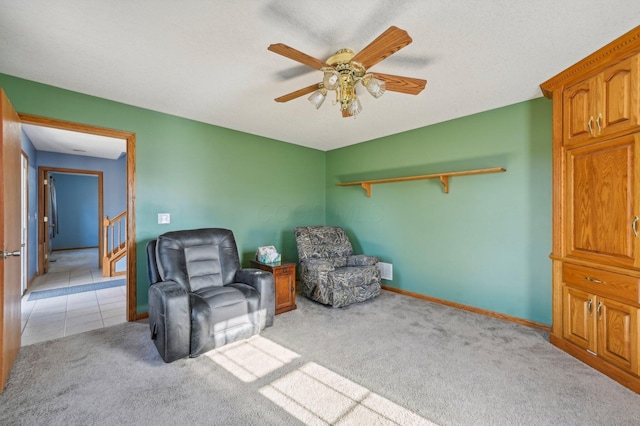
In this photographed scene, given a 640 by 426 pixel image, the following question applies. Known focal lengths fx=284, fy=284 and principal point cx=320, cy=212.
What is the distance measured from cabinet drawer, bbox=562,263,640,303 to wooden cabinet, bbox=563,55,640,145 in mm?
1036

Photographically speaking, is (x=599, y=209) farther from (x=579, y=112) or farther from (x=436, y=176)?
(x=436, y=176)

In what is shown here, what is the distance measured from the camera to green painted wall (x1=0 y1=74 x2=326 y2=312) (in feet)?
9.37

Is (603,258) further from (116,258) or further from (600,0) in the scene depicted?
(116,258)

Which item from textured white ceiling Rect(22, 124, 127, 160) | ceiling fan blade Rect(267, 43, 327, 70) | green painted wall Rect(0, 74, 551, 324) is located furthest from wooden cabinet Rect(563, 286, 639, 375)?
textured white ceiling Rect(22, 124, 127, 160)

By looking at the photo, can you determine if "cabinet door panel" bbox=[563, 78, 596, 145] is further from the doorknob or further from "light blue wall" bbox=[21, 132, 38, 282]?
"light blue wall" bbox=[21, 132, 38, 282]

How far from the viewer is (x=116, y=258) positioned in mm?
5230

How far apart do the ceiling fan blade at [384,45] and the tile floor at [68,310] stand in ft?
11.6

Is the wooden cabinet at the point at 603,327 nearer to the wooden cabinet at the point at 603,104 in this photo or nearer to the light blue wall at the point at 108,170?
the wooden cabinet at the point at 603,104

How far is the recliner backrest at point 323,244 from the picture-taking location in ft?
13.1

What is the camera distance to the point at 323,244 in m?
→ 4.20

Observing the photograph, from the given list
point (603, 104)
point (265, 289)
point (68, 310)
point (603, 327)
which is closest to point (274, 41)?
point (265, 289)

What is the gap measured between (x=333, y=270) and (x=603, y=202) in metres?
2.59

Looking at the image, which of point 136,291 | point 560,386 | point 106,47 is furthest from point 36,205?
point 560,386

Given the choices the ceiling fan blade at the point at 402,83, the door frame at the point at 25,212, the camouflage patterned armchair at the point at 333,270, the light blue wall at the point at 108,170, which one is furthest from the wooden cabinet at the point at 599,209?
the light blue wall at the point at 108,170
